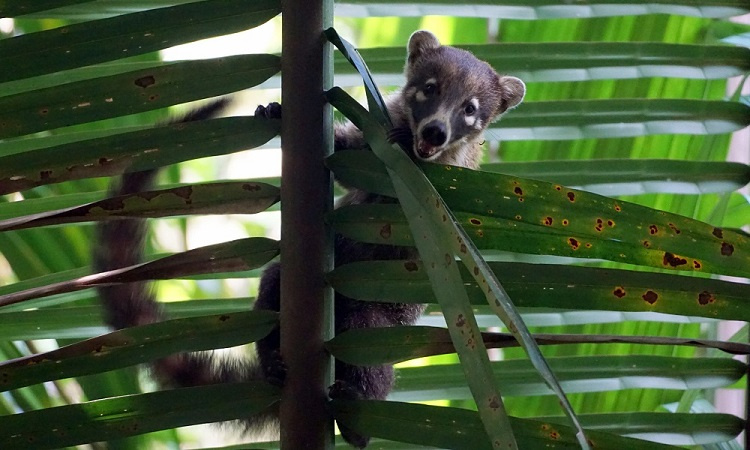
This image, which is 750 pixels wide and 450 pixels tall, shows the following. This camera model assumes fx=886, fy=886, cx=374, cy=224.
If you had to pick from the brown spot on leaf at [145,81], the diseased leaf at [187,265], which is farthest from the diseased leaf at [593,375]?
the brown spot on leaf at [145,81]

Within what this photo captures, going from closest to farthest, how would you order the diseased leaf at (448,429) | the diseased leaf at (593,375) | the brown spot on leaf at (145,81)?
the diseased leaf at (448,429), the brown spot on leaf at (145,81), the diseased leaf at (593,375)

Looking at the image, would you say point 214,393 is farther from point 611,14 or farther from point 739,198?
point 739,198

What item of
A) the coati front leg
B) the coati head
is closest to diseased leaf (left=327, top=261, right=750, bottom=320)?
the coati front leg

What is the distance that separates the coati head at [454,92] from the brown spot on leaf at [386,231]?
1.55m

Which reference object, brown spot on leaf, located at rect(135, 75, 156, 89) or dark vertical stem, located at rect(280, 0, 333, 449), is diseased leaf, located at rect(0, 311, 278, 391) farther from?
brown spot on leaf, located at rect(135, 75, 156, 89)

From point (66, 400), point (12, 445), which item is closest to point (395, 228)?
point (12, 445)

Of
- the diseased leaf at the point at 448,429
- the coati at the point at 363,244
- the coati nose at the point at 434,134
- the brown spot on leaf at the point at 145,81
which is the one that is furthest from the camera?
the coati nose at the point at 434,134

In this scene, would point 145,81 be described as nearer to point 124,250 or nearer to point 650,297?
point 124,250

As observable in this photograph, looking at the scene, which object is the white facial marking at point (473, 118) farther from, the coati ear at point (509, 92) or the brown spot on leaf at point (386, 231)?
the brown spot on leaf at point (386, 231)

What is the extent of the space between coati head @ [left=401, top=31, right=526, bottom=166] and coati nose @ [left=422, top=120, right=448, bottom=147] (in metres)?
0.26

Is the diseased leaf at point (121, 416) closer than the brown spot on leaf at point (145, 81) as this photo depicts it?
Yes

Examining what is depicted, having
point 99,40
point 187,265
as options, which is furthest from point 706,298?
point 99,40

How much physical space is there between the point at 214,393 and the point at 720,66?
132 centimetres

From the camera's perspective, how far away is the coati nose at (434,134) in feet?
8.39
